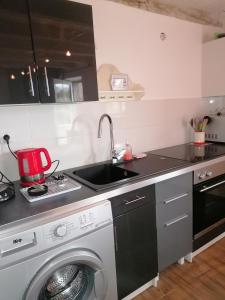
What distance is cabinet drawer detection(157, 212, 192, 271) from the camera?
1.61 m

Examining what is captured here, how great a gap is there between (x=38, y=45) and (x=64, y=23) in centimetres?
23

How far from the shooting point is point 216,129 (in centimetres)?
241

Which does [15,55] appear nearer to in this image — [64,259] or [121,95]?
[121,95]

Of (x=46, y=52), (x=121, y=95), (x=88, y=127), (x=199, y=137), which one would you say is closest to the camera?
(x=46, y=52)

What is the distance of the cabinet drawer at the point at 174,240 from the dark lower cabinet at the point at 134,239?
0.07 meters

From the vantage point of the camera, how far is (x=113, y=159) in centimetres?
187

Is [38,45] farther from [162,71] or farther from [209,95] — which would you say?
[209,95]

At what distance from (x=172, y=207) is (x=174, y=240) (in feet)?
0.90

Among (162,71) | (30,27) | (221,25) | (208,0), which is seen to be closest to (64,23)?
(30,27)

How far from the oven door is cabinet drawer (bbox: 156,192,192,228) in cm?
9

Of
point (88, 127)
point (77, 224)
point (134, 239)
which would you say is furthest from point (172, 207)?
point (88, 127)

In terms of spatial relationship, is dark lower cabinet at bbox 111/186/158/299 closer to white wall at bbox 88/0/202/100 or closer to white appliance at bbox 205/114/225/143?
white wall at bbox 88/0/202/100

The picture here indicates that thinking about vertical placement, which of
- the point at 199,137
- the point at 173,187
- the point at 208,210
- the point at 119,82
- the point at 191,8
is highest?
the point at 191,8

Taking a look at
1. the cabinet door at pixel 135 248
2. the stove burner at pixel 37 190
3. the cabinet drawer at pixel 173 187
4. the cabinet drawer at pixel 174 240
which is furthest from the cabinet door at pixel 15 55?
the cabinet drawer at pixel 174 240
